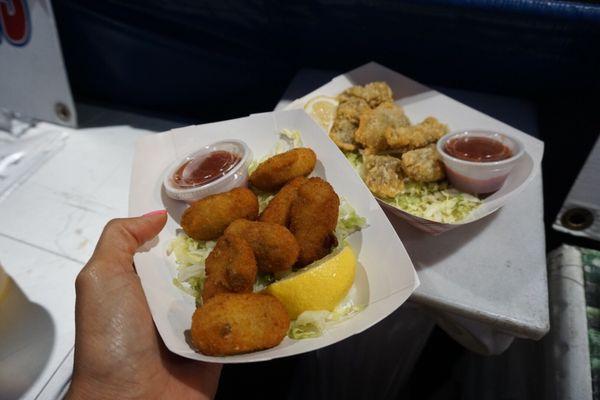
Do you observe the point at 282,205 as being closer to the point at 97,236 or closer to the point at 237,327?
the point at 237,327

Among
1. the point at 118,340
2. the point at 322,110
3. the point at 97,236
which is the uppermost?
the point at 322,110

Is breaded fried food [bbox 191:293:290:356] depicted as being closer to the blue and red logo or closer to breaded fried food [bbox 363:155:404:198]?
breaded fried food [bbox 363:155:404:198]

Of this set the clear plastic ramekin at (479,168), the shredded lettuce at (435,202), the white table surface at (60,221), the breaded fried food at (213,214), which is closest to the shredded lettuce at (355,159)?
the shredded lettuce at (435,202)

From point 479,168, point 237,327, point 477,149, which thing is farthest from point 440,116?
point 237,327

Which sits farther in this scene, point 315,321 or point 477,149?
point 477,149

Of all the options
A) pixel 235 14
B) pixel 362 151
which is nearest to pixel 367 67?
pixel 362 151

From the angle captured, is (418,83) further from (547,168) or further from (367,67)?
(547,168)

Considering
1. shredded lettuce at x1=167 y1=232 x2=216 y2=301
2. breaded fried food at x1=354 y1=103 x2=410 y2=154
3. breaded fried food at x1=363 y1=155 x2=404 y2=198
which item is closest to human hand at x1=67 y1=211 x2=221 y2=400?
shredded lettuce at x1=167 y1=232 x2=216 y2=301
